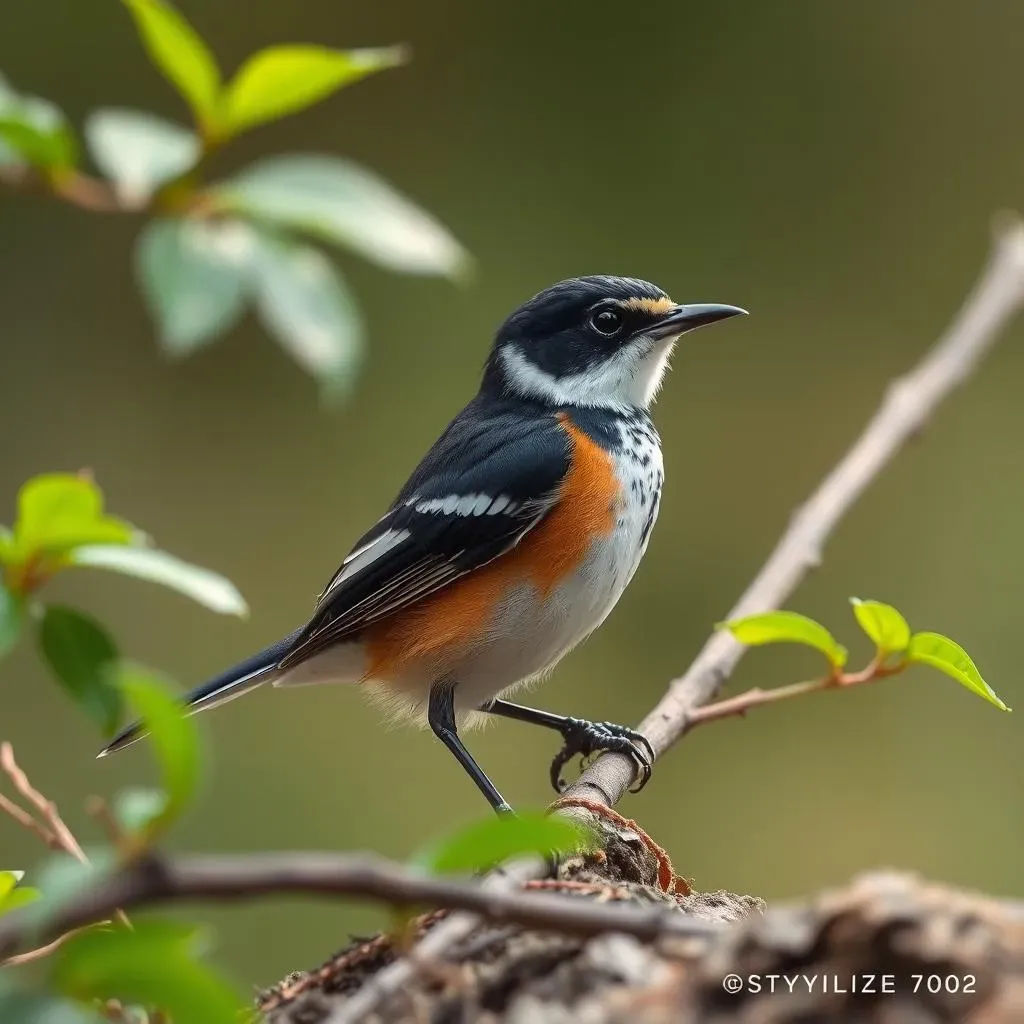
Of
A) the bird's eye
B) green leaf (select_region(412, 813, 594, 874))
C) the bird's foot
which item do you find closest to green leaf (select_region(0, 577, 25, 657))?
green leaf (select_region(412, 813, 594, 874))

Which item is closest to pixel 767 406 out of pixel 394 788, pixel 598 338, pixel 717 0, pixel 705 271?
pixel 705 271

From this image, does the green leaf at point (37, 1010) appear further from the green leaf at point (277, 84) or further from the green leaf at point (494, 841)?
the green leaf at point (277, 84)

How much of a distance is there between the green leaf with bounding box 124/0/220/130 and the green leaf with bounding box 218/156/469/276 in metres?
0.08

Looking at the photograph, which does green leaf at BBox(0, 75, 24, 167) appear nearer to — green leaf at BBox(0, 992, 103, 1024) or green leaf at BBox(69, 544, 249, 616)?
green leaf at BBox(69, 544, 249, 616)

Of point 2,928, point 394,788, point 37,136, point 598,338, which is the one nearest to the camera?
→ point 2,928

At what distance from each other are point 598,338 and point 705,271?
3.62 m

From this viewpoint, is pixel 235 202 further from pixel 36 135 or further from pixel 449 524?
pixel 449 524

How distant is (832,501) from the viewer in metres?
3.01

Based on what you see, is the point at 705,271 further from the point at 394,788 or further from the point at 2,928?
the point at 2,928

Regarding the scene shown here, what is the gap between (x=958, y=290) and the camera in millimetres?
7129

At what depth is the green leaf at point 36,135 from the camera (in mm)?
1038

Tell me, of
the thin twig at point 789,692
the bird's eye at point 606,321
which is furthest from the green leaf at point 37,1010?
the bird's eye at point 606,321

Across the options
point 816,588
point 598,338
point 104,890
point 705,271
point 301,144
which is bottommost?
point 816,588

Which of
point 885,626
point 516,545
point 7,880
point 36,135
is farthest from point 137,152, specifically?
point 516,545
